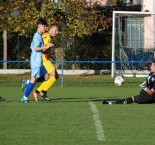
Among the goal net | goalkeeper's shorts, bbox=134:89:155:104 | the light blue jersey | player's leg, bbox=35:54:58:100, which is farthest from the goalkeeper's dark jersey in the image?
the goal net

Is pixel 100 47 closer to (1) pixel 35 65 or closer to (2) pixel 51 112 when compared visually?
(1) pixel 35 65

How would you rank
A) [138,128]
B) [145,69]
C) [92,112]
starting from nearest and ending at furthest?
[138,128], [92,112], [145,69]

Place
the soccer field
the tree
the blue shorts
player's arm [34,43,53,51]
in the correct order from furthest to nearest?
the tree, the blue shorts, player's arm [34,43,53,51], the soccer field

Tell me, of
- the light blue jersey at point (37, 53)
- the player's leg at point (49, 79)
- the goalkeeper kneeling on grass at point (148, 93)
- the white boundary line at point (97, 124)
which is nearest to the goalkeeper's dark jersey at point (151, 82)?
the goalkeeper kneeling on grass at point (148, 93)

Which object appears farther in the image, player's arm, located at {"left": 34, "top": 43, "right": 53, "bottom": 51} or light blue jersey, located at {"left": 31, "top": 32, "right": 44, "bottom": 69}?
light blue jersey, located at {"left": 31, "top": 32, "right": 44, "bottom": 69}

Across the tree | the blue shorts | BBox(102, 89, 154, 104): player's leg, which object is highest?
the tree

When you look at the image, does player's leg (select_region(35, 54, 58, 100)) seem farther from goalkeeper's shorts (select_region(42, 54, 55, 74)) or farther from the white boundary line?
the white boundary line

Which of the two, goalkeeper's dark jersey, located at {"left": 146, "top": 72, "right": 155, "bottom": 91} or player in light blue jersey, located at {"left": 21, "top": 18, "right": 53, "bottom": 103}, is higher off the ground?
player in light blue jersey, located at {"left": 21, "top": 18, "right": 53, "bottom": 103}

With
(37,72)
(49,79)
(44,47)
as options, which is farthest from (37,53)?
(49,79)

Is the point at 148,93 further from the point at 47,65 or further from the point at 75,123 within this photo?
the point at 75,123

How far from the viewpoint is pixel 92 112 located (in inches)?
508

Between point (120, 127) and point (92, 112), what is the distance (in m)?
2.38

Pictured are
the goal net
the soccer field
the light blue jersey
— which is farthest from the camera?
the goal net

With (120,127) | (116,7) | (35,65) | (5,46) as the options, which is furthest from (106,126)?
(116,7)
